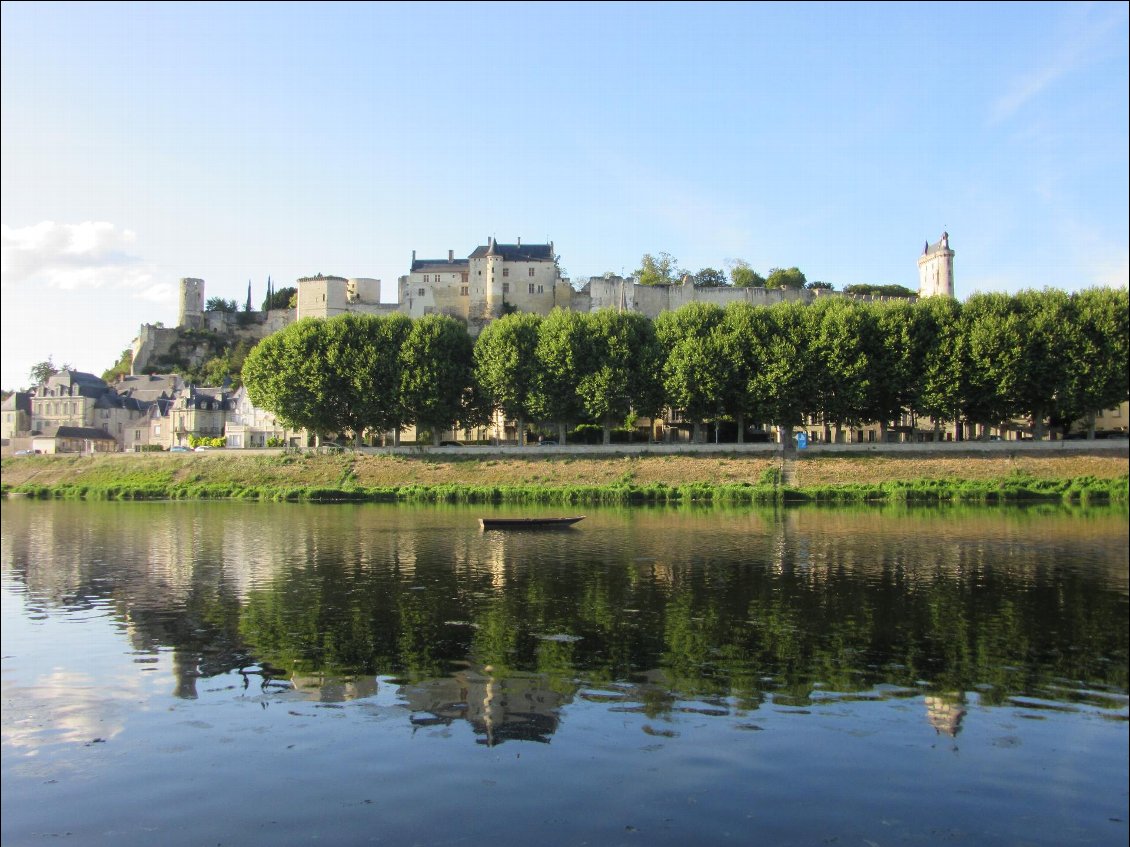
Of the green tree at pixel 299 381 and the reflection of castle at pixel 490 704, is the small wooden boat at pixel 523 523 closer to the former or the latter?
the reflection of castle at pixel 490 704

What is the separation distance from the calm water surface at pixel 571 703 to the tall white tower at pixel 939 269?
76479 millimetres

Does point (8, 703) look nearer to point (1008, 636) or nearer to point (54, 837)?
point (54, 837)

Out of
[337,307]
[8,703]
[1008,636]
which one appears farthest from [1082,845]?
[337,307]

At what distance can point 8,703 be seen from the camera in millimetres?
13055

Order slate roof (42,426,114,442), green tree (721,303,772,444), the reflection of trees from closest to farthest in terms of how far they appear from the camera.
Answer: the reflection of trees
green tree (721,303,772,444)
slate roof (42,426,114,442)

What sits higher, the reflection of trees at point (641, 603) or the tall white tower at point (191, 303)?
the tall white tower at point (191, 303)

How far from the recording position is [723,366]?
63.9 m

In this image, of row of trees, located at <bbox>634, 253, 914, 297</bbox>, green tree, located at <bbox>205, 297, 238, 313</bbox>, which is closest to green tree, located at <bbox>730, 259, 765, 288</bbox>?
row of trees, located at <bbox>634, 253, 914, 297</bbox>

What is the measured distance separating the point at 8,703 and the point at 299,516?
1332 inches

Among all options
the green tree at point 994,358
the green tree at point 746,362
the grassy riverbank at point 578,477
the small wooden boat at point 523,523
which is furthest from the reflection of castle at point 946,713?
the green tree at point 994,358

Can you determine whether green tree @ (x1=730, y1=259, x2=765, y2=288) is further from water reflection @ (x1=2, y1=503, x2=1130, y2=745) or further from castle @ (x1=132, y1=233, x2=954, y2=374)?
water reflection @ (x1=2, y1=503, x2=1130, y2=745)

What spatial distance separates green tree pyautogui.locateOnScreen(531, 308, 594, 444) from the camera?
6600 cm

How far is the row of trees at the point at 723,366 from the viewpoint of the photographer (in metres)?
59.4

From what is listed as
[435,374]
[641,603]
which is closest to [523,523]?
[641,603]
